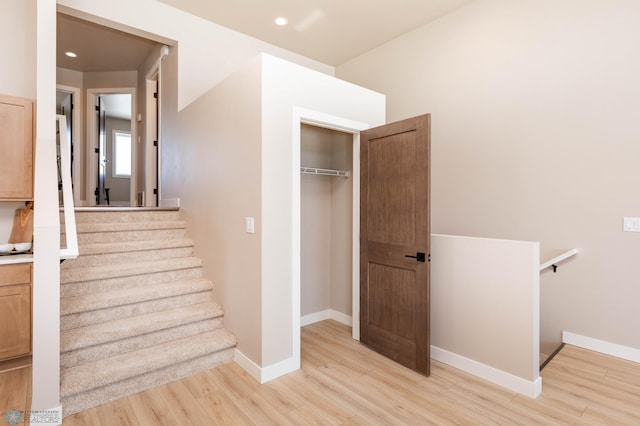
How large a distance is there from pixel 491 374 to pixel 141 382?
2572 mm

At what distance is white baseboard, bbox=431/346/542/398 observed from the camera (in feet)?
7.64

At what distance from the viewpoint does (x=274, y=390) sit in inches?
96.0

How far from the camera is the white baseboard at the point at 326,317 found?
3850mm

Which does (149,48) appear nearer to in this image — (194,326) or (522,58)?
(194,326)

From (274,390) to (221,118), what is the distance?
2323 mm

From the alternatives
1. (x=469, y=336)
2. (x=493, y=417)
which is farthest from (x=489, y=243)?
(x=493, y=417)

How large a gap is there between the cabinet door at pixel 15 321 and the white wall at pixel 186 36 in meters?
2.49

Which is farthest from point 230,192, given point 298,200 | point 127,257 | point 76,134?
point 76,134

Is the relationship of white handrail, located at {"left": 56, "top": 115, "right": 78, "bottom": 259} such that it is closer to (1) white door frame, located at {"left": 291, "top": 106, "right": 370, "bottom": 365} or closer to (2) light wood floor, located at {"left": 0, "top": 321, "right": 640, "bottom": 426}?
(2) light wood floor, located at {"left": 0, "top": 321, "right": 640, "bottom": 426}

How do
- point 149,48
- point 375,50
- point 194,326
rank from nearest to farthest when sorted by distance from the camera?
point 194,326
point 375,50
point 149,48

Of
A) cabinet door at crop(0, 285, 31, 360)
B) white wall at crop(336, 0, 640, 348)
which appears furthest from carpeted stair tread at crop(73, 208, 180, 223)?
white wall at crop(336, 0, 640, 348)

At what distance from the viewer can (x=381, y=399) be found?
91.7 inches

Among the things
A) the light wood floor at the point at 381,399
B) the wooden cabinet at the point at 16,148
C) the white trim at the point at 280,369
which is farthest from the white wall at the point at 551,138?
the wooden cabinet at the point at 16,148

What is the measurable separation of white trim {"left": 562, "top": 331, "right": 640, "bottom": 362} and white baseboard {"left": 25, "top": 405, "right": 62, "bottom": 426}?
3.96 metres
